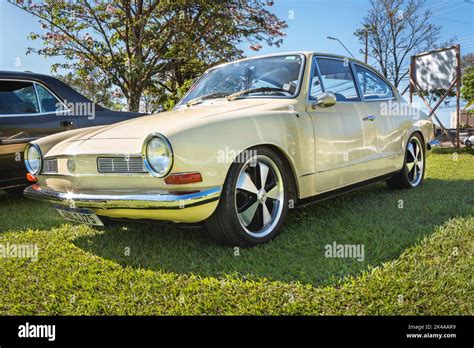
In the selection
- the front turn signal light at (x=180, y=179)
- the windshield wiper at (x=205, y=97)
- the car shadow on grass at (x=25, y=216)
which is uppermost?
the windshield wiper at (x=205, y=97)

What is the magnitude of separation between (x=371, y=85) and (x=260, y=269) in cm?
297

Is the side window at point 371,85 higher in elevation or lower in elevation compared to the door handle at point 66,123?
higher

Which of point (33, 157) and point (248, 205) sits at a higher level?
point (33, 157)

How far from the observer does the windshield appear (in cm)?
359

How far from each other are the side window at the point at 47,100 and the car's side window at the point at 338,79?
10.8ft

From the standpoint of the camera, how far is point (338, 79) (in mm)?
4086

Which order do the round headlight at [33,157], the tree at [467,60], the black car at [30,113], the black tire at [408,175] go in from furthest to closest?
the tree at [467,60]
the black tire at [408,175]
the black car at [30,113]
the round headlight at [33,157]

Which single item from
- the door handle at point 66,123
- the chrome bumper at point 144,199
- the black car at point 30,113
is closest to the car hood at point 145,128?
the chrome bumper at point 144,199

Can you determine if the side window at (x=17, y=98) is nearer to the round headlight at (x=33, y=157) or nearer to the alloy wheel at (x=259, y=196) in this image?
the round headlight at (x=33, y=157)

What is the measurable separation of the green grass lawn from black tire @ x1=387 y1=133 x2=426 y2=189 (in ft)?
3.47

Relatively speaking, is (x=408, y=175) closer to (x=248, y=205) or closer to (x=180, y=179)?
(x=248, y=205)

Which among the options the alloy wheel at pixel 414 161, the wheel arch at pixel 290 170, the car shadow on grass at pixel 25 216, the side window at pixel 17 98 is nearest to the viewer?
the wheel arch at pixel 290 170

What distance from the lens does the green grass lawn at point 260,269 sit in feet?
7.01

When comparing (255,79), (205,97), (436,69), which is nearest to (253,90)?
(255,79)
